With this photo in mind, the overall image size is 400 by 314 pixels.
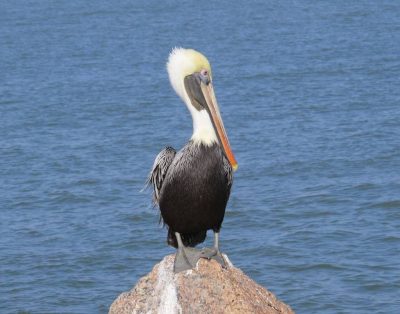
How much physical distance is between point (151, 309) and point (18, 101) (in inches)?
1153

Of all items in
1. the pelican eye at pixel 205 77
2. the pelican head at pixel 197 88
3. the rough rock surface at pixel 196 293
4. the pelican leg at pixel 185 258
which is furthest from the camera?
the pelican eye at pixel 205 77

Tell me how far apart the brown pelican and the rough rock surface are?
13 centimetres

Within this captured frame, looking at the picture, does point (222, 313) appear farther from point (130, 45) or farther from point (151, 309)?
point (130, 45)

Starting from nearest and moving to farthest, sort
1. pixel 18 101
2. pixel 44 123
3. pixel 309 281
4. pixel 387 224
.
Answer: pixel 309 281 < pixel 387 224 < pixel 44 123 < pixel 18 101

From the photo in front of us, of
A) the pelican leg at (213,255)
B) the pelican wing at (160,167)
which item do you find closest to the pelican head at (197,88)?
the pelican wing at (160,167)

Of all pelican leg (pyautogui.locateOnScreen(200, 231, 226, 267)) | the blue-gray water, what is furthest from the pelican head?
the blue-gray water

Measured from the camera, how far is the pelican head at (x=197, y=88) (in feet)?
34.0

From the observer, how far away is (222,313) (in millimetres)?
9984

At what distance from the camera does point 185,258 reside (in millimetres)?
10305

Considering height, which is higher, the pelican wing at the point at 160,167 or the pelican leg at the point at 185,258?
the pelican wing at the point at 160,167

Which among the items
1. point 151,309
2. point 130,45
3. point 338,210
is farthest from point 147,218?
point 130,45

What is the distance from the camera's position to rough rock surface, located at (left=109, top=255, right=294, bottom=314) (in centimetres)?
1000

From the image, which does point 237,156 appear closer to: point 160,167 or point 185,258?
point 160,167

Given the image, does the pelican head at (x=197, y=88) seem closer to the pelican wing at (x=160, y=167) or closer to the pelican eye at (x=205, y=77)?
the pelican eye at (x=205, y=77)
